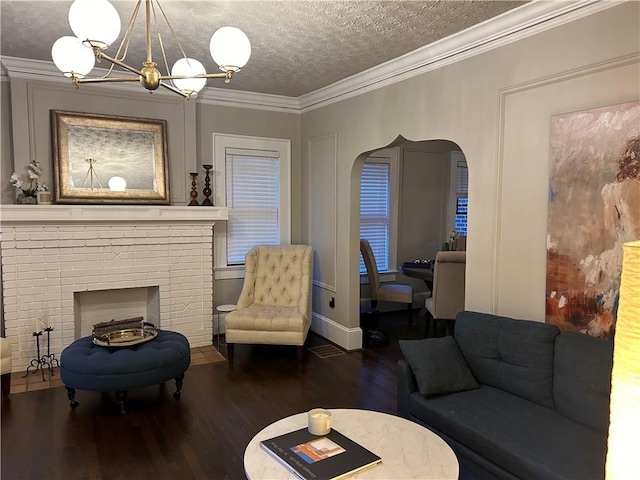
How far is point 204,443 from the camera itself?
2.85 metres

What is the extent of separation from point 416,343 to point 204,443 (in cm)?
147

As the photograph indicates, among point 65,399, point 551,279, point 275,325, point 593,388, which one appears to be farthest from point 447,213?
point 65,399

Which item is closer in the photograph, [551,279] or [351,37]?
[551,279]

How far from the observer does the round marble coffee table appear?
1.77 meters

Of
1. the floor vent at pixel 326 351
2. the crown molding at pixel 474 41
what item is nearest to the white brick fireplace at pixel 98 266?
the floor vent at pixel 326 351

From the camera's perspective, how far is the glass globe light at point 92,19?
6.17ft

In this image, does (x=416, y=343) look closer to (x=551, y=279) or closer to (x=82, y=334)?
(x=551, y=279)

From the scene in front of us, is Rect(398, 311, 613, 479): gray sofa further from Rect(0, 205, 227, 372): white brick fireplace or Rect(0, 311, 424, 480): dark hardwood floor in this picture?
Rect(0, 205, 227, 372): white brick fireplace

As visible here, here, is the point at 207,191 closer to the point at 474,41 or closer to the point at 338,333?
the point at 338,333

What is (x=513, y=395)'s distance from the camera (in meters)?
2.58

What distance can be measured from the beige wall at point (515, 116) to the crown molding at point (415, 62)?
54mm

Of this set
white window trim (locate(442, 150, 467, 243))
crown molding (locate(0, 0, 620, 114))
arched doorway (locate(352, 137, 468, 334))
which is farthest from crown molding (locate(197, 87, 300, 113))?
white window trim (locate(442, 150, 467, 243))

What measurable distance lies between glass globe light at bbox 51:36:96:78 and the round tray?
6.41ft

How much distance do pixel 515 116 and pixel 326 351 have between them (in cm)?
285
